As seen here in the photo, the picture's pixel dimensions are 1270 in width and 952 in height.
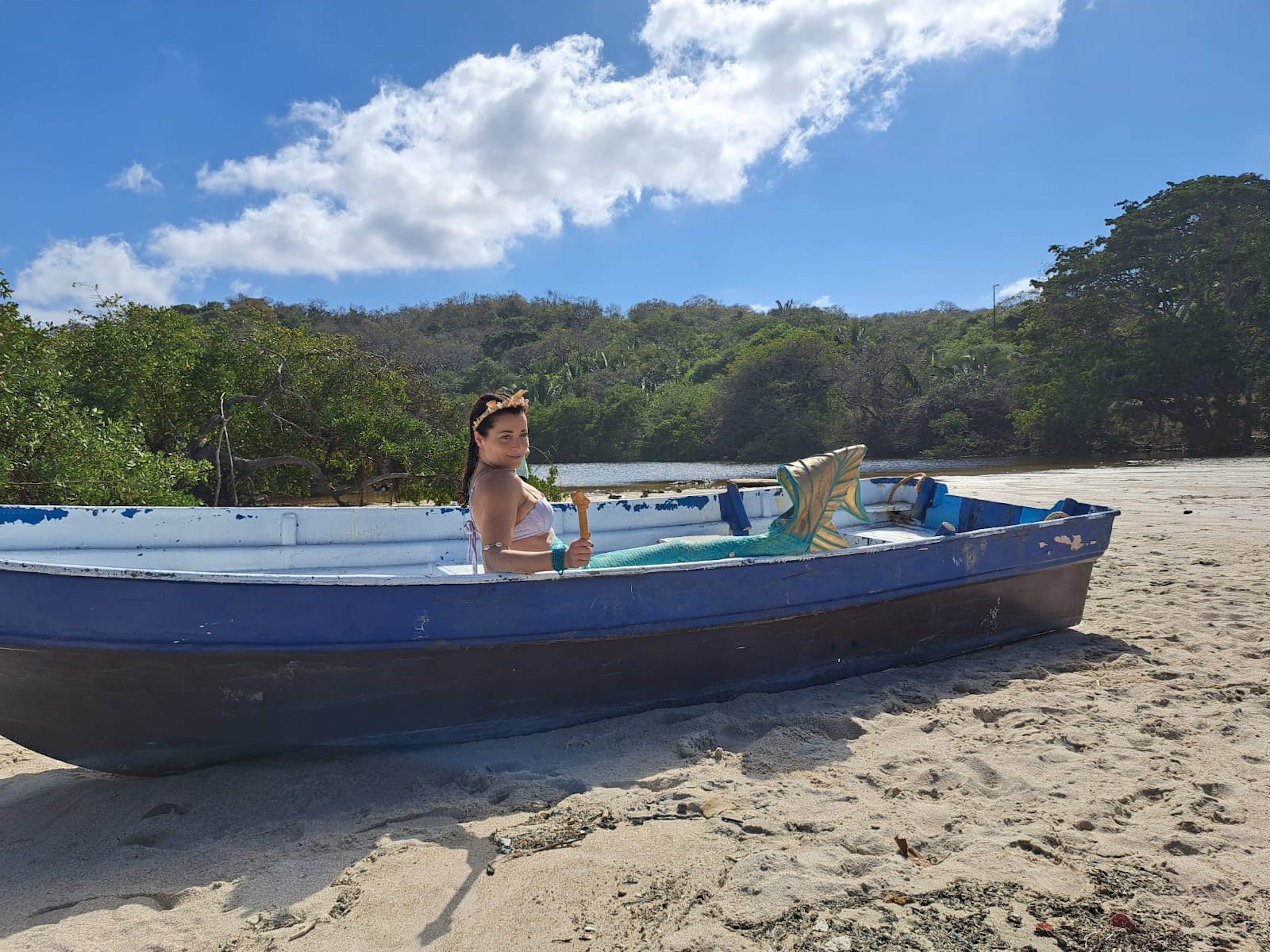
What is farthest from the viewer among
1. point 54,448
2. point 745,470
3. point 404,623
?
point 745,470

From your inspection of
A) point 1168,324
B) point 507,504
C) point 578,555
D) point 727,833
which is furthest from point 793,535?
point 1168,324

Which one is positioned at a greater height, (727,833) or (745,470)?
(745,470)

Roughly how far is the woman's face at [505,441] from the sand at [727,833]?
1296mm

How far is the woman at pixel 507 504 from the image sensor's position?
11.4 ft

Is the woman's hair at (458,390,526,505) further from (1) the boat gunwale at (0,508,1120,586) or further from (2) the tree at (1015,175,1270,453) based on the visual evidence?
(2) the tree at (1015,175,1270,453)

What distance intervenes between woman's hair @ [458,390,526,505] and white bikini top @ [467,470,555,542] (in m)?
0.06

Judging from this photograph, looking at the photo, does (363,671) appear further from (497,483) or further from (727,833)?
(727,833)

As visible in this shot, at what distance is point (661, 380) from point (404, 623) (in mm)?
44960

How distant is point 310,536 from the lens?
4.95 m

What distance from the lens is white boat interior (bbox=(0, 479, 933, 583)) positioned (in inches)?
161

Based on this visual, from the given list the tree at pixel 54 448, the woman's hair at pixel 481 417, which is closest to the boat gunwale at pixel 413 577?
the woman's hair at pixel 481 417

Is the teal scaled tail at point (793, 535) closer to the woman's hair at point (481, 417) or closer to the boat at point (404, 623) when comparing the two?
the boat at point (404, 623)

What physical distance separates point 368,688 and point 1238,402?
29032 mm

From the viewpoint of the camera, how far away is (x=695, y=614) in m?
3.92
